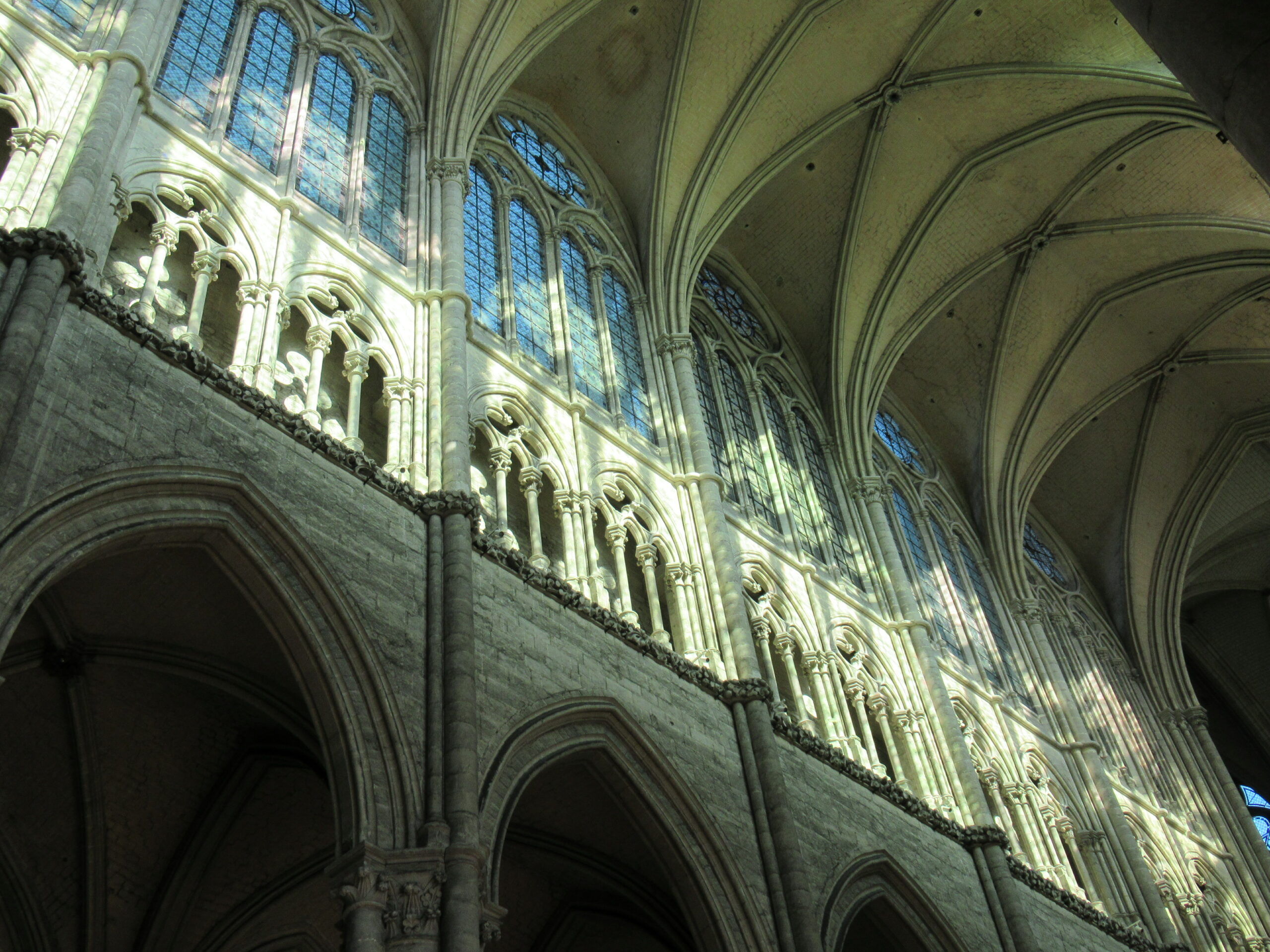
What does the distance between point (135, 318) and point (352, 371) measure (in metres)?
2.51

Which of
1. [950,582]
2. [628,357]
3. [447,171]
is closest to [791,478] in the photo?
[628,357]

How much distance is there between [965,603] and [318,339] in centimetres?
1293

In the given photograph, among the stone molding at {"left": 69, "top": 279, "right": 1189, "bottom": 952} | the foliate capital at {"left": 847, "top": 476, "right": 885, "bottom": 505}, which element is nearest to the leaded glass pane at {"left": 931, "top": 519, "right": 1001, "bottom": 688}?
the foliate capital at {"left": 847, "top": 476, "right": 885, "bottom": 505}

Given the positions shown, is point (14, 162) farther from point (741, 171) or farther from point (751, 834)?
point (741, 171)

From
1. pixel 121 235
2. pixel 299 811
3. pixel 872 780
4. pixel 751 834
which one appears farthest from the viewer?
pixel 872 780

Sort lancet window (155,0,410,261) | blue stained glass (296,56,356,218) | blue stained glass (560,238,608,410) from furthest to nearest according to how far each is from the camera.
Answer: blue stained glass (560,238,608,410)
blue stained glass (296,56,356,218)
lancet window (155,0,410,261)

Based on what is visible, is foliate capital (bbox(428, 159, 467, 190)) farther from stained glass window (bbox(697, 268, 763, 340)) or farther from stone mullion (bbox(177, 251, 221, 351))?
stained glass window (bbox(697, 268, 763, 340))

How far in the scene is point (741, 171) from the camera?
19078 millimetres

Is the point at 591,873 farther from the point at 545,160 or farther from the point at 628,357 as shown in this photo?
the point at 545,160

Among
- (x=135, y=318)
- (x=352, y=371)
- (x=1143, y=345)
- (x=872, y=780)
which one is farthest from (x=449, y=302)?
(x=1143, y=345)

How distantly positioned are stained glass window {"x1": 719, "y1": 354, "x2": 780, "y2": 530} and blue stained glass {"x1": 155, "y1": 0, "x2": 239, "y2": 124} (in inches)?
316

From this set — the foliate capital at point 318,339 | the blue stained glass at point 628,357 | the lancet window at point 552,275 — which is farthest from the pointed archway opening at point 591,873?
the blue stained glass at point 628,357

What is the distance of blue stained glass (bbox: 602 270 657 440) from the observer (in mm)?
15492

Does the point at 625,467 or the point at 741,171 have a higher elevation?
the point at 741,171
